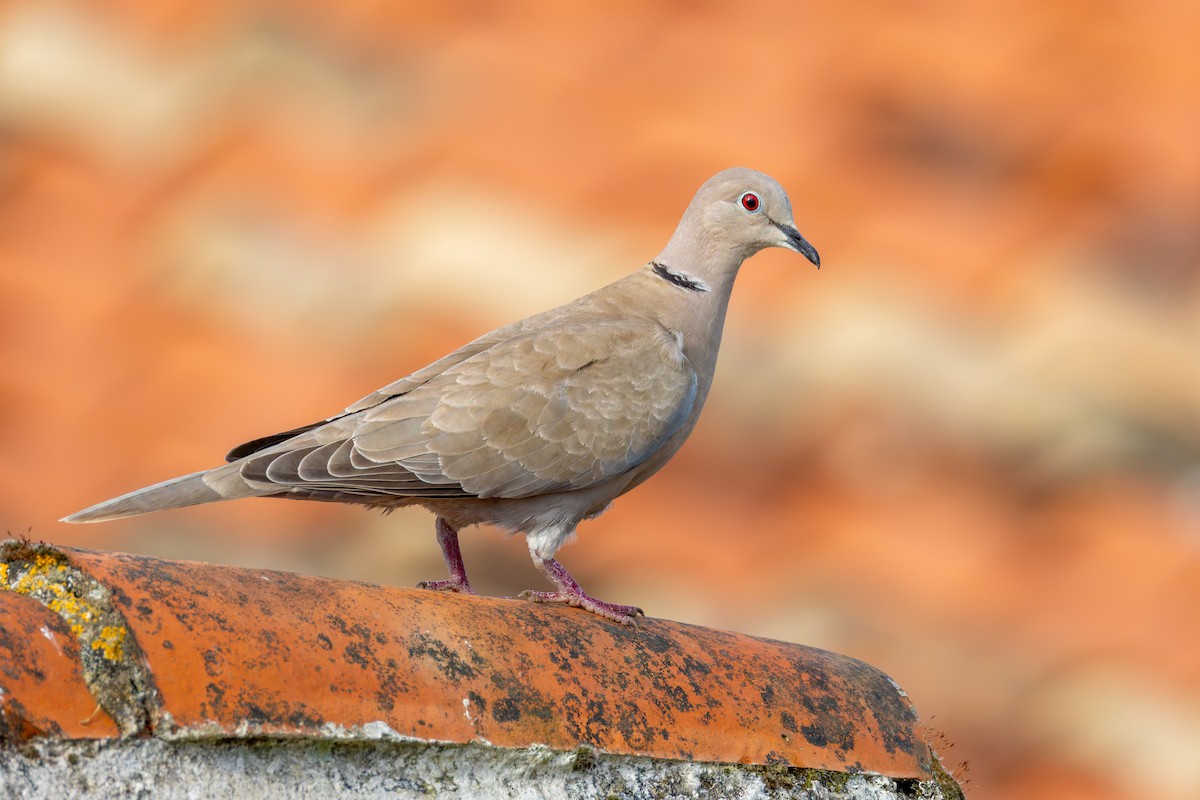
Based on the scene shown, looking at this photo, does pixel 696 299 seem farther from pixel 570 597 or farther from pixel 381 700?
pixel 381 700

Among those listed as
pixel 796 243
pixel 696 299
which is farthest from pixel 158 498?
pixel 796 243

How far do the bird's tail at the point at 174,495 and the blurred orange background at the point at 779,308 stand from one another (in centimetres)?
332

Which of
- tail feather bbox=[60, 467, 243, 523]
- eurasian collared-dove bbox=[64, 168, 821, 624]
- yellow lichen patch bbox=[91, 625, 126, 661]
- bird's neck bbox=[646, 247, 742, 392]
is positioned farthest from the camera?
bird's neck bbox=[646, 247, 742, 392]

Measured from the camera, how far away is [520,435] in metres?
4.13

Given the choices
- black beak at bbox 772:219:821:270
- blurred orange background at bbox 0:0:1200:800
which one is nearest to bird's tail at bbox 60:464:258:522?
black beak at bbox 772:219:821:270

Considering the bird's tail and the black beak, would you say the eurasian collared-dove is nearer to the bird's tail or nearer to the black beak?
the bird's tail

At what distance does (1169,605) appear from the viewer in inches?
271

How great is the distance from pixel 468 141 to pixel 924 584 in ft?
9.44

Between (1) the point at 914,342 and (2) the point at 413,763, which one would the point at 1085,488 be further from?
(2) the point at 413,763

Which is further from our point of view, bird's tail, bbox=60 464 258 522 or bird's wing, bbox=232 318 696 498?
bird's wing, bbox=232 318 696 498

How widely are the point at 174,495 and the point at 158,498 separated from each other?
0.05 meters

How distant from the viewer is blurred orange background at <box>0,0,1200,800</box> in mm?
6969

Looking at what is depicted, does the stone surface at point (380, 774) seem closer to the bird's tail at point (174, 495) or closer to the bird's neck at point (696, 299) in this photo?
the bird's tail at point (174, 495)

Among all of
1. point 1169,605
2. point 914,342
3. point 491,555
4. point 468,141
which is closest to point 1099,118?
point 914,342
